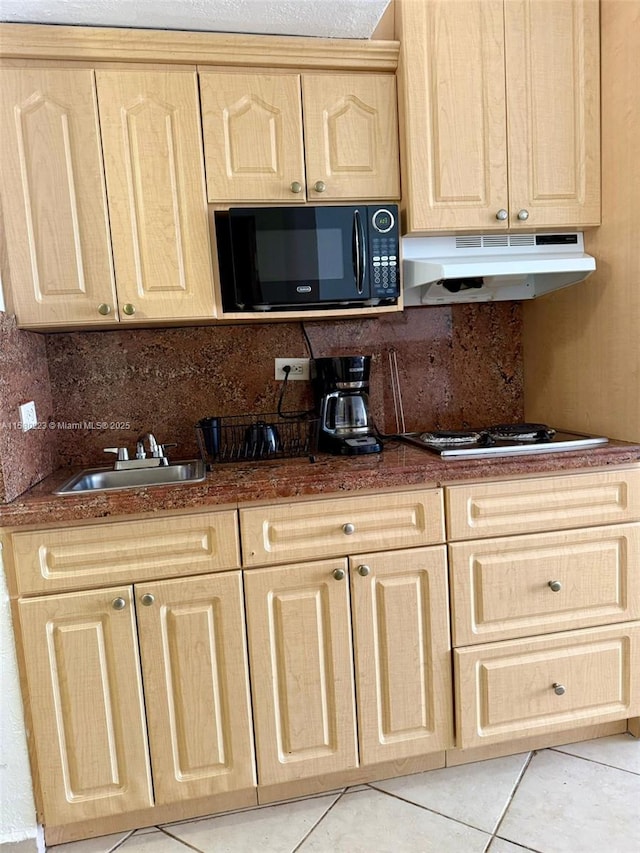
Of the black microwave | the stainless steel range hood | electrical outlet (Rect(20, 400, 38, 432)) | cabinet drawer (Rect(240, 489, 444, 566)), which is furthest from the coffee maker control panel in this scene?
electrical outlet (Rect(20, 400, 38, 432))

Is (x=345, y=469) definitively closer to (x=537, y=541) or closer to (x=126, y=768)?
(x=537, y=541)

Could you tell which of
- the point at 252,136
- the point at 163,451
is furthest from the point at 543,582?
the point at 252,136

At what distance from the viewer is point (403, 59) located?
1664 mm

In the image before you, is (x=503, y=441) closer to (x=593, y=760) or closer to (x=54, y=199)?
(x=593, y=760)

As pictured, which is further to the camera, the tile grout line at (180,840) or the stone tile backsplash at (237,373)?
the stone tile backsplash at (237,373)

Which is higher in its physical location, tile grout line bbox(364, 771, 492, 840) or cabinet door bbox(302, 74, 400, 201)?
cabinet door bbox(302, 74, 400, 201)

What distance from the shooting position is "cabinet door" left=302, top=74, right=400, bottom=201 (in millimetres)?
1662

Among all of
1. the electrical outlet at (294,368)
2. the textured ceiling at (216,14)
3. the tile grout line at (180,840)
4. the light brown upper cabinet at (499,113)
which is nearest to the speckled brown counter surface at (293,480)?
the electrical outlet at (294,368)

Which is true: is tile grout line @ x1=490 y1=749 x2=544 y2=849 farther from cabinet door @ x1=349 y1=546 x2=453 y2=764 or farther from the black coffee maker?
the black coffee maker

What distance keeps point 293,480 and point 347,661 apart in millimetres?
530

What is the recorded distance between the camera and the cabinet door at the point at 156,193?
5.11ft

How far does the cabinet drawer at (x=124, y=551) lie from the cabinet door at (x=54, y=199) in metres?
0.60

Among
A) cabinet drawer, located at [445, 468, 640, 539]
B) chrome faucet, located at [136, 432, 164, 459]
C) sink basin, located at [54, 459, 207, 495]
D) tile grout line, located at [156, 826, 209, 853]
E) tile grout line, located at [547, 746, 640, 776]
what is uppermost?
chrome faucet, located at [136, 432, 164, 459]

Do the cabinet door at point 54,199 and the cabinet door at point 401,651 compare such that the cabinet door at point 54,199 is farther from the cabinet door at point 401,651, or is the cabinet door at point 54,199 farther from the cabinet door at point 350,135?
the cabinet door at point 401,651
